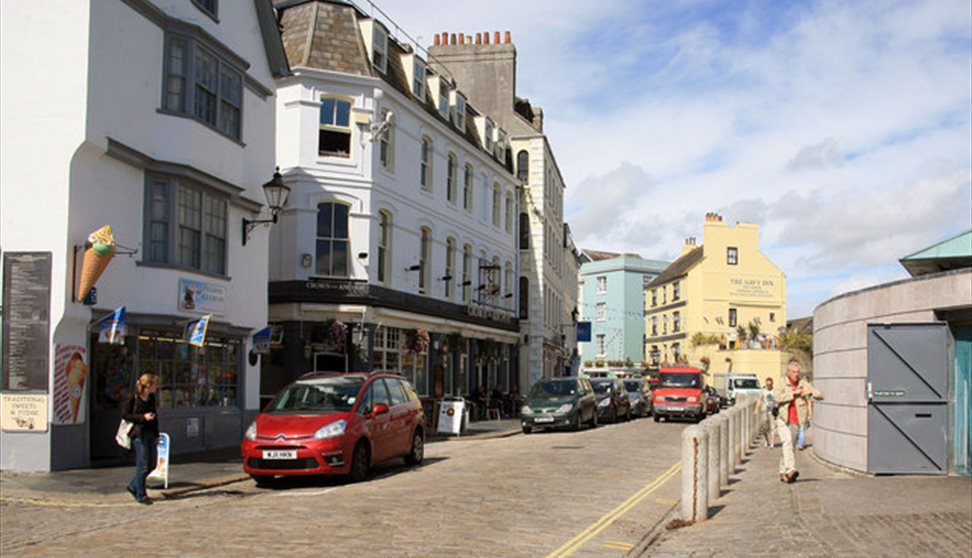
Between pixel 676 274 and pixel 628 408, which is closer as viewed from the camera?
pixel 628 408

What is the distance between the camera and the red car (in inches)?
568

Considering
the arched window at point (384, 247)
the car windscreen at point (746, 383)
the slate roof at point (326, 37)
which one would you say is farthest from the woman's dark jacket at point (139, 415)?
the car windscreen at point (746, 383)

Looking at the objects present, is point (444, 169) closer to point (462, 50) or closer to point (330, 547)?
point (462, 50)

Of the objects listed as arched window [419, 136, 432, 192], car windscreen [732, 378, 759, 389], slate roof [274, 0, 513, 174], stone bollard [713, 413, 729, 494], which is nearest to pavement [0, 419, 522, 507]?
stone bollard [713, 413, 729, 494]

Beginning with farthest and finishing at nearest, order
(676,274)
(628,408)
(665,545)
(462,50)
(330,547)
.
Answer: (676,274) < (462,50) < (628,408) < (665,545) < (330,547)

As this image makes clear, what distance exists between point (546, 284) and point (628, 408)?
1112cm

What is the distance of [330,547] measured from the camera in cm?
941

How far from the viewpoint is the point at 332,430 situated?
14.7m

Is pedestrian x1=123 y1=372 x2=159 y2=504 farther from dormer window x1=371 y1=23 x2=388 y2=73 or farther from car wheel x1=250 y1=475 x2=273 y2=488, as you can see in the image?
dormer window x1=371 y1=23 x2=388 y2=73

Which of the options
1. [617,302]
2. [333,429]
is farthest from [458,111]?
[617,302]

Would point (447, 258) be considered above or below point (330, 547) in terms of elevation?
above

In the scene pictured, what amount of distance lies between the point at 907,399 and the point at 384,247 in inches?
706

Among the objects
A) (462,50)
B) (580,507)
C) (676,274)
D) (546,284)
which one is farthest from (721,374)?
(580,507)

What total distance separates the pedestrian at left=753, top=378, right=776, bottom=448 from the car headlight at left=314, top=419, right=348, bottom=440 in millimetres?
11849
